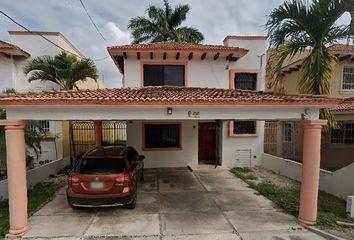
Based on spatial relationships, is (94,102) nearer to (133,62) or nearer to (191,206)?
(191,206)

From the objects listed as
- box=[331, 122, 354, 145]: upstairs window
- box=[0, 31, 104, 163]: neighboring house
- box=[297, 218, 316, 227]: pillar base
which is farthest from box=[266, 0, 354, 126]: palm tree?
box=[0, 31, 104, 163]: neighboring house

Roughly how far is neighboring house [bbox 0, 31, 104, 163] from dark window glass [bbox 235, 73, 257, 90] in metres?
9.47

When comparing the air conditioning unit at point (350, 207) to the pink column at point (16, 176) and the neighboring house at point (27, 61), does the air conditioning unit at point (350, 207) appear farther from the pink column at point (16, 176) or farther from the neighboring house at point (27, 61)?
the neighboring house at point (27, 61)

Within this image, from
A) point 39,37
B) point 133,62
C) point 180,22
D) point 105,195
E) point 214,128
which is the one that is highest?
point 180,22

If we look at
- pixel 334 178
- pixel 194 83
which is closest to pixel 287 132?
pixel 194 83

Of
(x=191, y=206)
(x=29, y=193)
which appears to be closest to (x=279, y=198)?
(x=191, y=206)

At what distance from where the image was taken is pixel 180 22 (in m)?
23.5

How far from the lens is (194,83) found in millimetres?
12961

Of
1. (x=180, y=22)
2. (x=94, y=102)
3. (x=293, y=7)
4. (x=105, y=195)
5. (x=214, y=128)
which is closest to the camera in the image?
(x=94, y=102)

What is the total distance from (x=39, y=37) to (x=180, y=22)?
13.7m

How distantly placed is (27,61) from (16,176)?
349 inches

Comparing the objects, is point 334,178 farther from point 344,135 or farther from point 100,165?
point 100,165

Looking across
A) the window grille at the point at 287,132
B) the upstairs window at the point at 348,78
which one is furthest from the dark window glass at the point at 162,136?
the upstairs window at the point at 348,78

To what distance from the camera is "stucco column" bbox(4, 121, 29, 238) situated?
5.92 metres
